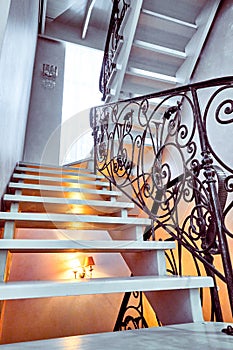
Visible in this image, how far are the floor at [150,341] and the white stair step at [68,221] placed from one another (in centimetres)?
86

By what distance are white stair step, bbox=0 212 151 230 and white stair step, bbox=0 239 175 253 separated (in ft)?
0.95

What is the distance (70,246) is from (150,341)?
70cm

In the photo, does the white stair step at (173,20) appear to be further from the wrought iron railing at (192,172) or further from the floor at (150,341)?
the floor at (150,341)

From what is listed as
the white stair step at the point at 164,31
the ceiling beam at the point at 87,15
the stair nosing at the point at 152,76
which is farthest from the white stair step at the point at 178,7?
the ceiling beam at the point at 87,15

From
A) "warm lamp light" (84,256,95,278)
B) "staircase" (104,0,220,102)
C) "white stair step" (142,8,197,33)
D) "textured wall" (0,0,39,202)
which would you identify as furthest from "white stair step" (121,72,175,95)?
"warm lamp light" (84,256,95,278)

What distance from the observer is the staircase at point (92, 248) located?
115 cm

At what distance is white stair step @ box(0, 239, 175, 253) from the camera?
1.39 meters

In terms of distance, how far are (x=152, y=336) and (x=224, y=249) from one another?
47 cm

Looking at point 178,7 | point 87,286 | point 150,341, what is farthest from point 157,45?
point 150,341

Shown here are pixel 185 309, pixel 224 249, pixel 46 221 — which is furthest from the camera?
pixel 46 221

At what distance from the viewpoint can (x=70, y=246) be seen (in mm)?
1514

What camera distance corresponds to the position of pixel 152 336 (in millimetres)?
1027

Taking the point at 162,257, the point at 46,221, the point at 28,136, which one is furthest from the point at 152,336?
the point at 28,136

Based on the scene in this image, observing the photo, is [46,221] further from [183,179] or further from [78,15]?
[78,15]
